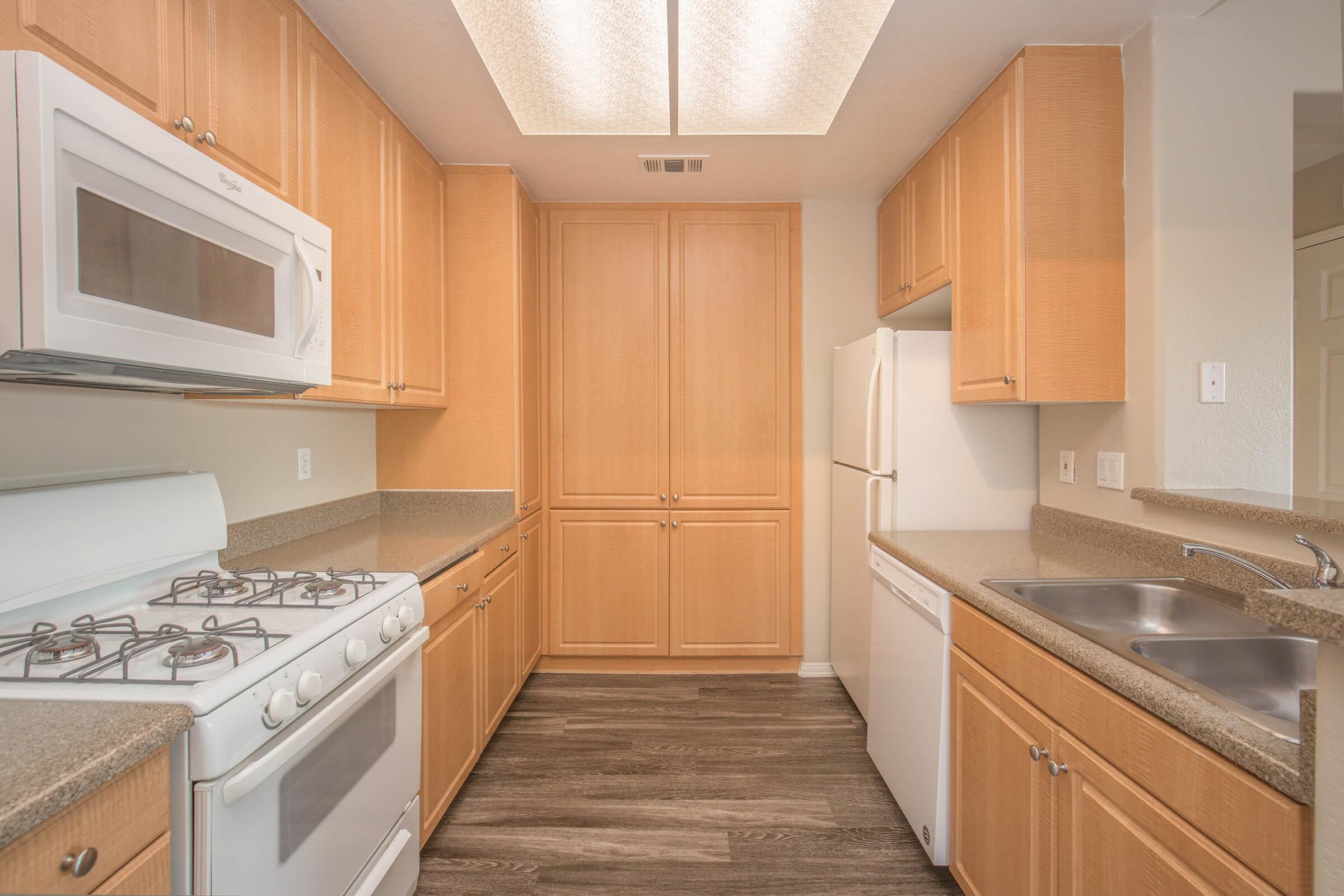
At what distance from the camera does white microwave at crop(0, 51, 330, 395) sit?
814mm

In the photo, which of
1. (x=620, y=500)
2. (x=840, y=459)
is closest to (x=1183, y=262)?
(x=840, y=459)

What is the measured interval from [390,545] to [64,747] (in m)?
1.23

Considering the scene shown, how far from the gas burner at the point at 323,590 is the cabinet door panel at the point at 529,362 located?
125cm

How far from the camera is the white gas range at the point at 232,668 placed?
876 millimetres

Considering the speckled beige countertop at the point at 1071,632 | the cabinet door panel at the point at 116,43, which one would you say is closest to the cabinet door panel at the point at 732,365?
the speckled beige countertop at the point at 1071,632

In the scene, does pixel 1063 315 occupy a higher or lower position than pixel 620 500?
higher

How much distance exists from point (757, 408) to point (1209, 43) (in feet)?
6.47

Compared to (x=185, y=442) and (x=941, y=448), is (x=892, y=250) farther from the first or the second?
(x=185, y=442)

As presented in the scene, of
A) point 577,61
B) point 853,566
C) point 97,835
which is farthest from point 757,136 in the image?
point 97,835

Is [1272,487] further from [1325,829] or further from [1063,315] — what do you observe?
[1325,829]

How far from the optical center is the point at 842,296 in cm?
307

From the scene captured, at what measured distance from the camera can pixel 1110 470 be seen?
1.88m

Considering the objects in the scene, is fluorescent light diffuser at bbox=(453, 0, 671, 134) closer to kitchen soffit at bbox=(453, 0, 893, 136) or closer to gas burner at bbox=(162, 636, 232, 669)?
kitchen soffit at bbox=(453, 0, 893, 136)

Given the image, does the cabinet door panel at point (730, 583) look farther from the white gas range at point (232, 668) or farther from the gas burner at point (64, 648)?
the gas burner at point (64, 648)
